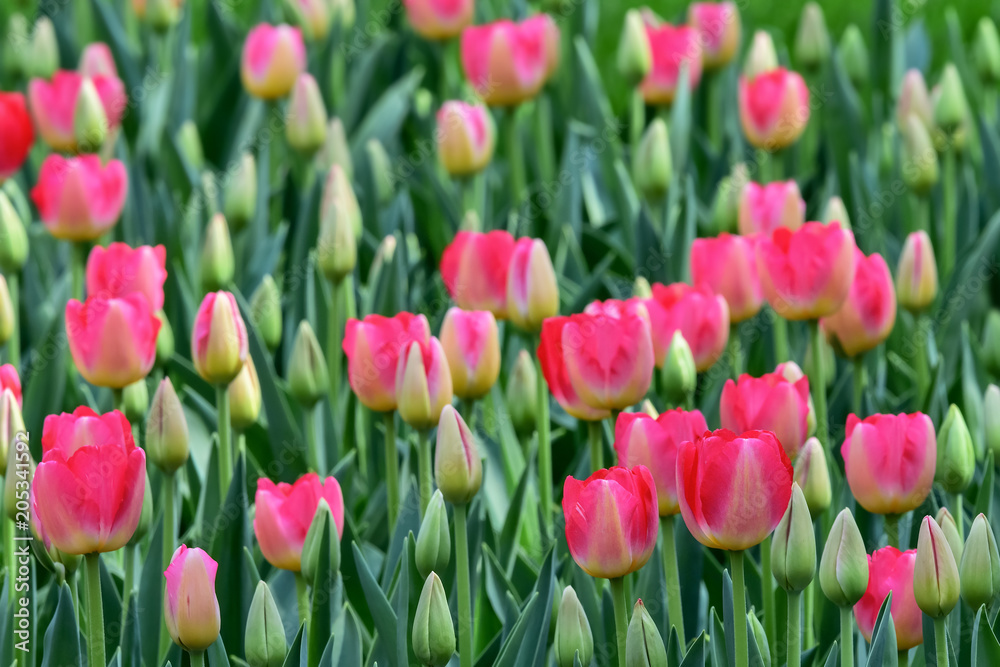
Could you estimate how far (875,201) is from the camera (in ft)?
8.86

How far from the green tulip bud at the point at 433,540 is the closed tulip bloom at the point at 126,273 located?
0.61m

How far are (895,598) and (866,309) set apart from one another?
1.80ft

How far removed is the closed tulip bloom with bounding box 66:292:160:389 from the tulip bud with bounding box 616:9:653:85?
1582 millimetres

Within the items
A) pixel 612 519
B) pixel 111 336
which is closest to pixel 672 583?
pixel 612 519

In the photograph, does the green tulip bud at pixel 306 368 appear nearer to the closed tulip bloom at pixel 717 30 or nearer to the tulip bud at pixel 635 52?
the tulip bud at pixel 635 52

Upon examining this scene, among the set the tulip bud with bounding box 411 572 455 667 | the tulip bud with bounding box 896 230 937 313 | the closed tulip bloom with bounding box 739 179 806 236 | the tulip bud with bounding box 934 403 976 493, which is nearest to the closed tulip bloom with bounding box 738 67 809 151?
the closed tulip bloom with bounding box 739 179 806 236

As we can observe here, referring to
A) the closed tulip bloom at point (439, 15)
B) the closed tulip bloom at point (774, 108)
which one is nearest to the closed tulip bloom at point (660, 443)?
the closed tulip bloom at point (774, 108)

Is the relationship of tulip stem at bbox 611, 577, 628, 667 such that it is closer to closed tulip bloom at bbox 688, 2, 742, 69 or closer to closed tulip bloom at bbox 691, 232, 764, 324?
closed tulip bloom at bbox 691, 232, 764, 324

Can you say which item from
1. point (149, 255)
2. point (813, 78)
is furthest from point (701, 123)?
point (149, 255)

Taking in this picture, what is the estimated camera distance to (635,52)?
9.25 feet

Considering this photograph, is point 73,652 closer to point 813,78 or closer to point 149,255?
point 149,255

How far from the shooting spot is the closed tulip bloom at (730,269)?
5.87 ft

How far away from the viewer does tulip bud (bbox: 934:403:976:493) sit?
147 centimetres

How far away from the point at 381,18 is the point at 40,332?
68.7 inches
